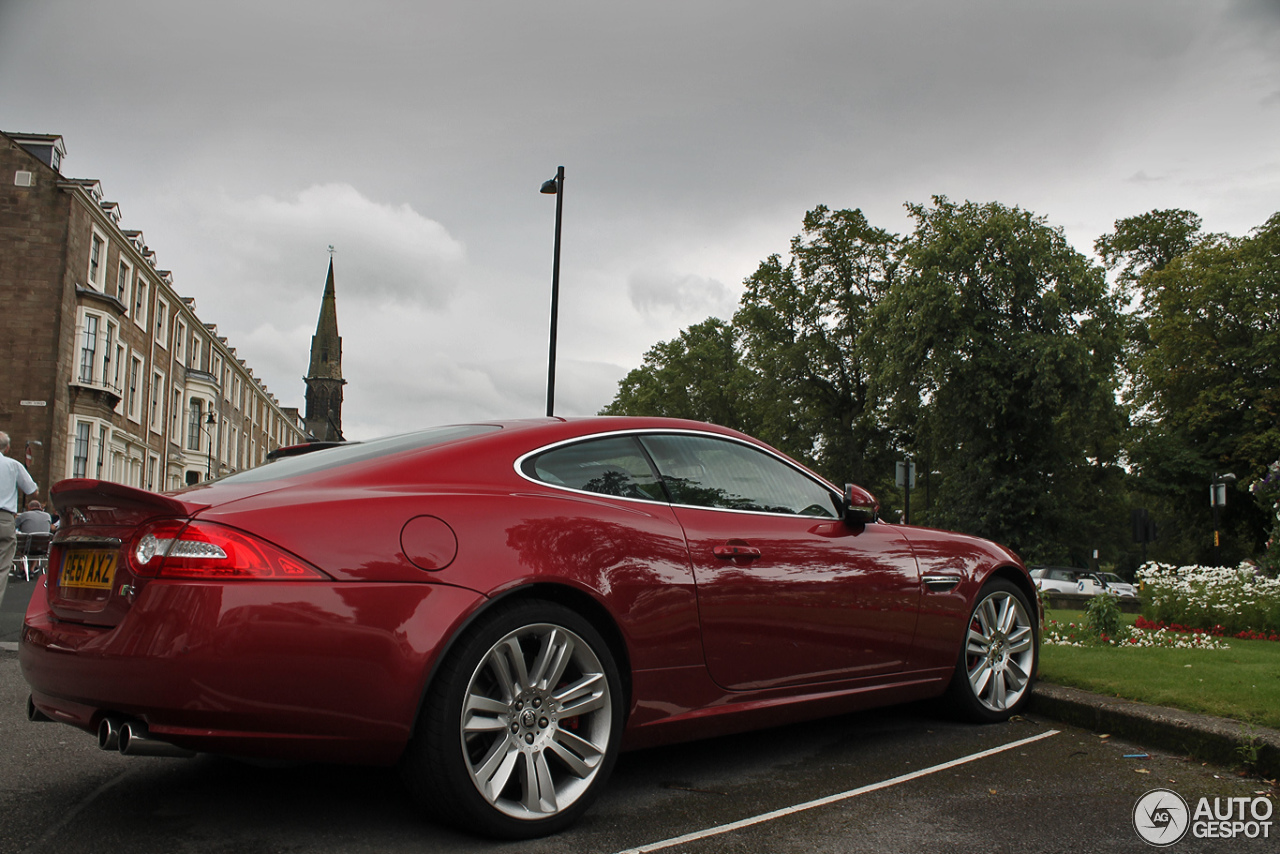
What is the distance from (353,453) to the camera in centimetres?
365

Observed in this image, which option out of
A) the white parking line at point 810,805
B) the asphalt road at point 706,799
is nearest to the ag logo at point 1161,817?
the asphalt road at point 706,799

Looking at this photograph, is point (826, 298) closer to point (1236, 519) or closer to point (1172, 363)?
point (1172, 363)

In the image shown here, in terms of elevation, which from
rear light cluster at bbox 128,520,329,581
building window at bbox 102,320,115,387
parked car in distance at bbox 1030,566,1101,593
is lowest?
parked car in distance at bbox 1030,566,1101,593

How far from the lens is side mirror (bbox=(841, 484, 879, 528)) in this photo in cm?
439

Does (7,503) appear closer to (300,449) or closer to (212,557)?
(300,449)

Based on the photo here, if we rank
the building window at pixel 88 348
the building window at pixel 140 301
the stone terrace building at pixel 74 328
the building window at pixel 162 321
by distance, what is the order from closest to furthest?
the stone terrace building at pixel 74 328 < the building window at pixel 88 348 < the building window at pixel 140 301 < the building window at pixel 162 321

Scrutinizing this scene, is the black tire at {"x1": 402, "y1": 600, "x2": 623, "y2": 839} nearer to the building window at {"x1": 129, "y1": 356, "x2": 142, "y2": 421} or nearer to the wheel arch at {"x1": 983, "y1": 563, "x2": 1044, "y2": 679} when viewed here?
the wheel arch at {"x1": 983, "y1": 563, "x2": 1044, "y2": 679}

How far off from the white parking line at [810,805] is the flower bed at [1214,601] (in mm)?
6132

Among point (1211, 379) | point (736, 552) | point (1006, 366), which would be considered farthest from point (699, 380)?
point (736, 552)

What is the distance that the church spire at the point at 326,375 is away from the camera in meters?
95.3

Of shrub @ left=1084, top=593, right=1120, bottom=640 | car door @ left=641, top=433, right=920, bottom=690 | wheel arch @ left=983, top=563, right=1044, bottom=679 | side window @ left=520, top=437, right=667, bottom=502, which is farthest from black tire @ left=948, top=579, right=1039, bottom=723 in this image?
shrub @ left=1084, top=593, right=1120, bottom=640

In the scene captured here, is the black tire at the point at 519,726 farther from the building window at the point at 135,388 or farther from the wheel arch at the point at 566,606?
the building window at the point at 135,388

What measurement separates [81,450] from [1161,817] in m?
35.4

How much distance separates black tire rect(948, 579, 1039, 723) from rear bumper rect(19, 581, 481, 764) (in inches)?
118
